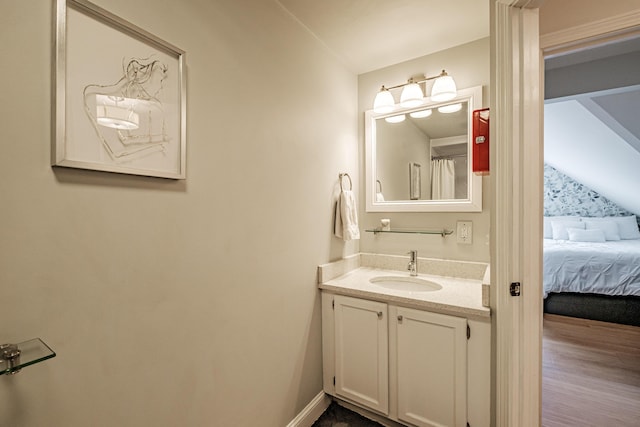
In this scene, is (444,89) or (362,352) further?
(444,89)

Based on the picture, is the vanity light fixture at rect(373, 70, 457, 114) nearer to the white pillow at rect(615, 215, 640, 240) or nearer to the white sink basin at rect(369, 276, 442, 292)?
the white sink basin at rect(369, 276, 442, 292)

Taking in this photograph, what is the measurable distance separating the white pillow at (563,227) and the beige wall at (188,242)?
5.34m

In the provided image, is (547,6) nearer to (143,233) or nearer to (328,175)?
(328,175)

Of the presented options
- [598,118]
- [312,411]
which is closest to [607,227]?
[598,118]

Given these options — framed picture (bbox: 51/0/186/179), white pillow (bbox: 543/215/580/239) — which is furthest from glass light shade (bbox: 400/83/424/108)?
white pillow (bbox: 543/215/580/239)

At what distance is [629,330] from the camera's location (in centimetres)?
304

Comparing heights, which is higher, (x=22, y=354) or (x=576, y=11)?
(x=576, y=11)

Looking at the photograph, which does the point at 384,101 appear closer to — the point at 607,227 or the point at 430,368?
the point at 430,368

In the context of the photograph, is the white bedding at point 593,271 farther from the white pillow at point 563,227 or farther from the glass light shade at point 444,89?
the glass light shade at point 444,89

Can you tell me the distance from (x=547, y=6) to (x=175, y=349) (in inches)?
86.9

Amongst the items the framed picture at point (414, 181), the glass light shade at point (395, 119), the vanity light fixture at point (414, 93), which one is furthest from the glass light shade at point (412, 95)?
the framed picture at point (414, 181)

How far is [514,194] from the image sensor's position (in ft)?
4.11

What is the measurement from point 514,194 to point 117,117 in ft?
4.87

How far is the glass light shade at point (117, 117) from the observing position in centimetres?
86
